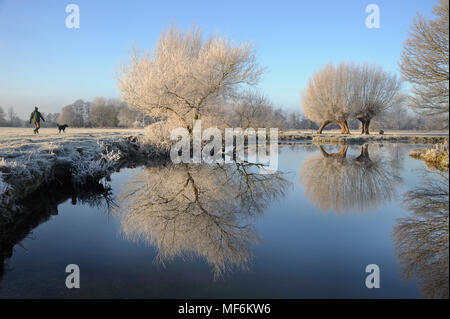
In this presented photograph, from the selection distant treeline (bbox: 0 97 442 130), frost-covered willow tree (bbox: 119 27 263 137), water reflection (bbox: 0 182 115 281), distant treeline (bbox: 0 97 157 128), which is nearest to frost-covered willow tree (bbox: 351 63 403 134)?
distant treeline (bbox: 0 97 442 130)

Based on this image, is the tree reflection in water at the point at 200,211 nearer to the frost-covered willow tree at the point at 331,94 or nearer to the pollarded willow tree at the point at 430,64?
the pollarded willow tree at the point at 430,64

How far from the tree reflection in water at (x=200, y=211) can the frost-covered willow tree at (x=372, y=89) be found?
991 inches

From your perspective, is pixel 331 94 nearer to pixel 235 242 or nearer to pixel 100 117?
pixel 235 242

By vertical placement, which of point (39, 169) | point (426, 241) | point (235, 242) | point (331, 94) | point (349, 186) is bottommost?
point (235, 242)

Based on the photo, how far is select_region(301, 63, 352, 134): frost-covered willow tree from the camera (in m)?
30.0

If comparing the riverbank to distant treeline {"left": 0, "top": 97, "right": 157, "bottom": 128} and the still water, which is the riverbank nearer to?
the still water

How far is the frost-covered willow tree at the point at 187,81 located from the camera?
12859 mm

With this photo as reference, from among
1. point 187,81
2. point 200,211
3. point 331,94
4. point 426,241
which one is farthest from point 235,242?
point 331,94

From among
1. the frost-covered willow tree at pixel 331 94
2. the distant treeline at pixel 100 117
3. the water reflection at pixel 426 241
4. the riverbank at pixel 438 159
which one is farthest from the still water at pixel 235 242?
the distant treeline at pixel 100 117

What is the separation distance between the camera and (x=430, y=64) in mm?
13422

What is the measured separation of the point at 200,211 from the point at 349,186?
13.5 feet

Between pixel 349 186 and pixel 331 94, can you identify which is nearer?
pixel 349 186

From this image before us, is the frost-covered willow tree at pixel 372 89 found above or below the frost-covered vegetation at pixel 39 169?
above
